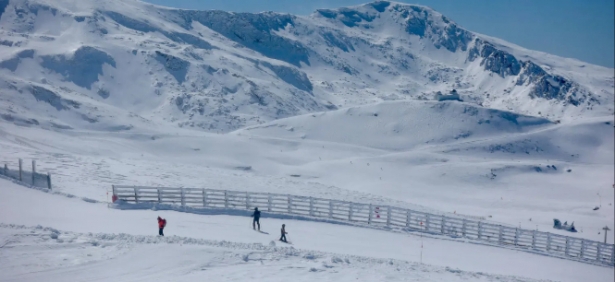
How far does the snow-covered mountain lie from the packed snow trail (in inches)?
1605

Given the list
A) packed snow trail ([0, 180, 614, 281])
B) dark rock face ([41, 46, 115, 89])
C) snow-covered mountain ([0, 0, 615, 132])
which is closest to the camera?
packed snow trail ([0, 180, 614, 281])

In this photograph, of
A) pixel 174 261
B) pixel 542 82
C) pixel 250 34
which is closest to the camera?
pixel 174 261

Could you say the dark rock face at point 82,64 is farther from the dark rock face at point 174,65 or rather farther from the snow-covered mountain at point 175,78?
the dark rock face at point 174,65

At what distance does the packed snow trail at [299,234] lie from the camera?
22.3 meters

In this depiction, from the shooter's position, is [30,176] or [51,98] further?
[51,98]

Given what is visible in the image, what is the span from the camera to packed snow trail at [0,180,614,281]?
73.2 feet

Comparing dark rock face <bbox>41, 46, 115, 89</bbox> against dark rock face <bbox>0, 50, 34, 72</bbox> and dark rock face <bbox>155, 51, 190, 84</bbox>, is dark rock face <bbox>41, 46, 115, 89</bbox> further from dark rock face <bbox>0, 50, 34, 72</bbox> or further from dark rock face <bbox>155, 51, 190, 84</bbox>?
dark rock face <bbox>155, 51, 190, 84</bbox>

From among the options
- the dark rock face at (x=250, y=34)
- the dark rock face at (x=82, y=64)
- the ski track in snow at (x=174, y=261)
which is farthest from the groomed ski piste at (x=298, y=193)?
the dark rock face at (x=250, y=34)

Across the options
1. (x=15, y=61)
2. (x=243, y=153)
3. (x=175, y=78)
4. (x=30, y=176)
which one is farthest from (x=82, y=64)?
(x=30, y=176)

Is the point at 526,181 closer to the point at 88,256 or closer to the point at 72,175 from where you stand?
the point at 72,175

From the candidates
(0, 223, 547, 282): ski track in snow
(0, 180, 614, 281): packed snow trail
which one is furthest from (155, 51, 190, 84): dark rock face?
(0, 223, 547, 282): ski track in snow

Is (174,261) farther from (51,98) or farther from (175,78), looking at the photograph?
(175,78)

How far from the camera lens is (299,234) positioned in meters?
25.9

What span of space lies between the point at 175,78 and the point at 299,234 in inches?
3411
